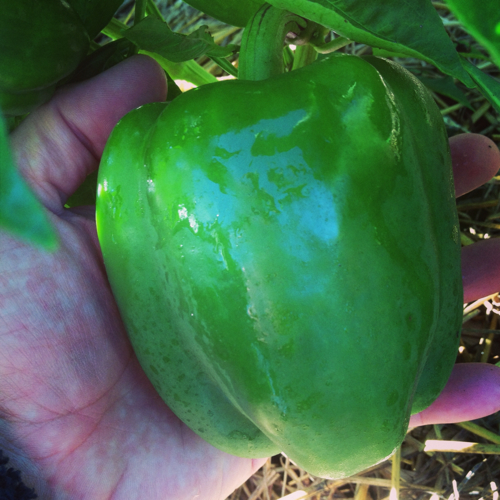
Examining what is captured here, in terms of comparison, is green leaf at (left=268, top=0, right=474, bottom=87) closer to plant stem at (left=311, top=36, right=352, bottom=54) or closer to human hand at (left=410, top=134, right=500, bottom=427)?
plant stem at (left=311, top=36, right=352, bottom=54)

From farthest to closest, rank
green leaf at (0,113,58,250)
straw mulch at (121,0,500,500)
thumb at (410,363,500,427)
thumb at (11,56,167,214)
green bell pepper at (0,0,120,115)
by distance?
straw mulch at (121,0,500,500)
thumb at (410,363,500,427)
thumb at (11,56,167,214)
green bell pepper at (0,0,120,115)
green leaf at (0,113,58,250)

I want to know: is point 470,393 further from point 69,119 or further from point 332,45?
point 69,119

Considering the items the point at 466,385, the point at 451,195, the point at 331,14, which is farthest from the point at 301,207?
the point at 466,385

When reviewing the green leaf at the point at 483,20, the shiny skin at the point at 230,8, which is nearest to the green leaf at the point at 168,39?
the shiny skin at the point at 230,8

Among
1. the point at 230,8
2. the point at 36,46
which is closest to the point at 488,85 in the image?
the point at 230,8

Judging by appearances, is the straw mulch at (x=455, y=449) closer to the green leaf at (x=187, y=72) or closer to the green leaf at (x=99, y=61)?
the green leaf at (x=187, y=72)

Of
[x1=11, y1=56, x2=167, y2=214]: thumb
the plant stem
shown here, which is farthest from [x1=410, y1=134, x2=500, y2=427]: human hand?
[x1=11, y1=56, x2=167, y2=214]: thumb
